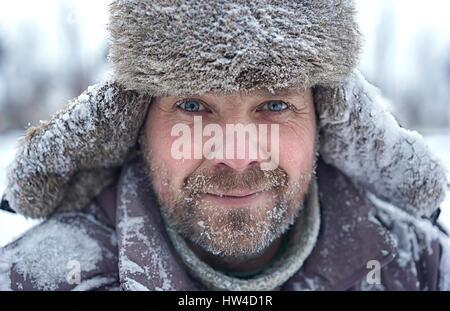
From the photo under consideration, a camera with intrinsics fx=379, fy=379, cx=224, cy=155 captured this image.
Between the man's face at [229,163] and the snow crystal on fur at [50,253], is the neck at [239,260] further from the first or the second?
the snow crystal on fur at [50,253]

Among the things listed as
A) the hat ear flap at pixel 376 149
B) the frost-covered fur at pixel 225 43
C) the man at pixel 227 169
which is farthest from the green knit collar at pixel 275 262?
the frost-covered fur at pixel 225 43

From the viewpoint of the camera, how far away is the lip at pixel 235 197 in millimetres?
1321

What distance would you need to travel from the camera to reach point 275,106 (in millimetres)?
1377

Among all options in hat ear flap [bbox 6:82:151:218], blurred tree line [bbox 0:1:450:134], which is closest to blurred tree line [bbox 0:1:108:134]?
blurred tree line [bbox 0:1:450:134]

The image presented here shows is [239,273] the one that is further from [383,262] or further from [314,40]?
[314,40]

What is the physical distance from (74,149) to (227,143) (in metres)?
0.55

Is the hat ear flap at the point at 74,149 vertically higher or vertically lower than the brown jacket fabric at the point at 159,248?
higher

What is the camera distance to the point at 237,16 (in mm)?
1080

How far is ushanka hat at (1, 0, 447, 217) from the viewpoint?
1100 millimetres

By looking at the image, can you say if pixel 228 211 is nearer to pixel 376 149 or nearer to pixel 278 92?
pixel 278 92

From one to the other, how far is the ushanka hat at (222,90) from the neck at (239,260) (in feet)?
1.53

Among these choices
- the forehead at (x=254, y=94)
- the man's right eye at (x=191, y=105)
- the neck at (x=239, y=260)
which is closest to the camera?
the forehead at (x=254, y=94)

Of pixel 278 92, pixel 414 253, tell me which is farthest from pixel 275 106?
pixel 414 253

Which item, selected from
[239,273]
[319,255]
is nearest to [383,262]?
[319,255]
